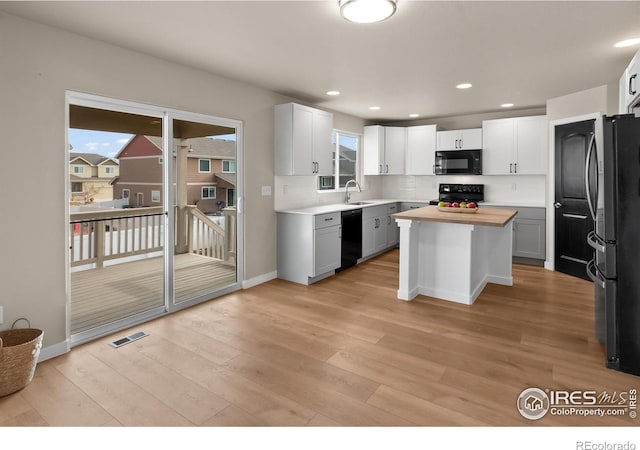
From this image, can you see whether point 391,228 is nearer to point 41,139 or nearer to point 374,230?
point 374,230

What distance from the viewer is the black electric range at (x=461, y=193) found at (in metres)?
6.46

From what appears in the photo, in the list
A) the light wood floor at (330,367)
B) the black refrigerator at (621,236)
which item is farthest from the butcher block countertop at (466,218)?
the black refrigerator at (621,236)

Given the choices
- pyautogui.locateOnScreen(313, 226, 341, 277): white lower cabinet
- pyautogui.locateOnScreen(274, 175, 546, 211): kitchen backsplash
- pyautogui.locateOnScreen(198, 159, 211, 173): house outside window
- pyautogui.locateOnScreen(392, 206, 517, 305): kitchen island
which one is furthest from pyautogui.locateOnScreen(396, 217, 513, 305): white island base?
pyautogui.locateOnScreen(198, 159, 211, 173): house outside window

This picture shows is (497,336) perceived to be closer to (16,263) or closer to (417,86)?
(417,86)

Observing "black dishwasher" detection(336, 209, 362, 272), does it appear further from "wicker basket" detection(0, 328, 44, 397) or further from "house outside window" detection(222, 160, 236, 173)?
"wicker basket" detection(0, 328, 44, 397)

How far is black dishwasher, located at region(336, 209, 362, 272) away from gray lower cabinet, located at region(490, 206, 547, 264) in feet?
7.65

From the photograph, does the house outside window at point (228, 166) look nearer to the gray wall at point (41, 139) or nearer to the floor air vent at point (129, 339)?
the gray wall at point (41, 139)

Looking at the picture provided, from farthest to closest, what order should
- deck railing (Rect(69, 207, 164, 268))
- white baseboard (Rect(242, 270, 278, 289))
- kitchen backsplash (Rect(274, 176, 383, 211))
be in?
kitchen backsplash (Rect(274, 176, 383, 211)) → white baseboard (Rect(242, 270, 278, 289)) → deck railing (Rect(69, 207, 164, 268))

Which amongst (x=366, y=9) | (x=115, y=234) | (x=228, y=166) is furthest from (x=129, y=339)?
(x=366, y=9)

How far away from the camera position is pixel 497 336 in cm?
309

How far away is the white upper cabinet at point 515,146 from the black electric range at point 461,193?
42cm

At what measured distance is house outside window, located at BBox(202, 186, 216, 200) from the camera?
13.2ft
